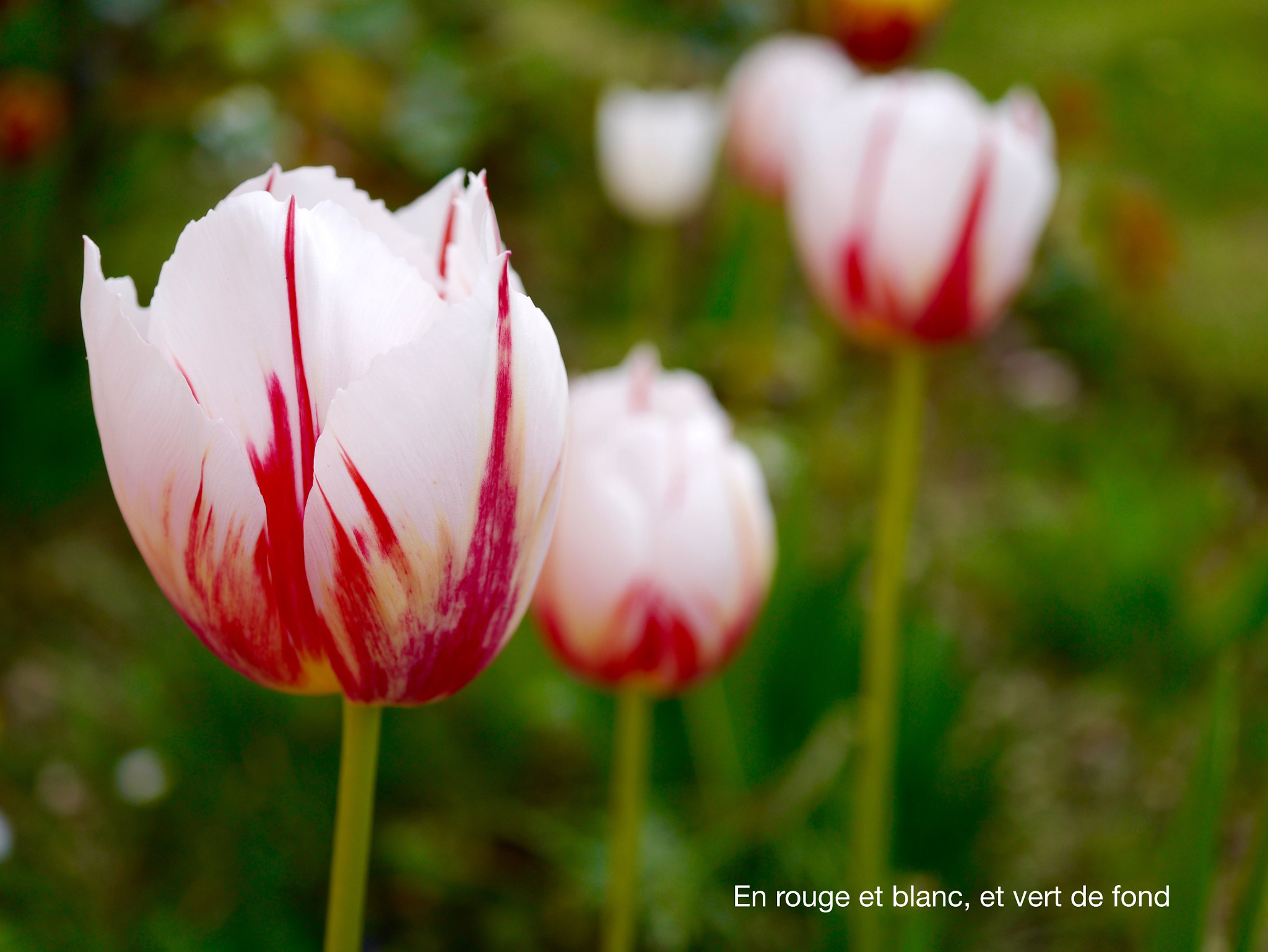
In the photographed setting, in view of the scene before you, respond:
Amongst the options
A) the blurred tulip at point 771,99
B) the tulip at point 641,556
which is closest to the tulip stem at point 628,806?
the tulip at point 641,556

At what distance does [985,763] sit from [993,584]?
1.98ft

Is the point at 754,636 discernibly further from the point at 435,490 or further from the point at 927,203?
the point at 435,490

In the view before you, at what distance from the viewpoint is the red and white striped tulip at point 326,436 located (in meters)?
0.32

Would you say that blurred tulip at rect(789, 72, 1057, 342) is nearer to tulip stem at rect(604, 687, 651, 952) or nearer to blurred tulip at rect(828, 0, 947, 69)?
tulip stem at rect(604, 687, 651, 952)

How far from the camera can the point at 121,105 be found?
1.70 metres

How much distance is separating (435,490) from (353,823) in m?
0.12

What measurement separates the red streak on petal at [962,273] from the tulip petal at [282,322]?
50cm

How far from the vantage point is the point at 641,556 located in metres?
0.61

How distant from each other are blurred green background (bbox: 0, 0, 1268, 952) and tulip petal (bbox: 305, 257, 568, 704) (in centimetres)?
38

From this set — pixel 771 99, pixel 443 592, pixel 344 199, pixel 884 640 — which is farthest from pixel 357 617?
pixel 771 99

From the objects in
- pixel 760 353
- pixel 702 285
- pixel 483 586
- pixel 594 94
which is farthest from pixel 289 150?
pixel 483 586

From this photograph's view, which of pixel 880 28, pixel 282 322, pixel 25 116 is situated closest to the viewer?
pixel 282 322

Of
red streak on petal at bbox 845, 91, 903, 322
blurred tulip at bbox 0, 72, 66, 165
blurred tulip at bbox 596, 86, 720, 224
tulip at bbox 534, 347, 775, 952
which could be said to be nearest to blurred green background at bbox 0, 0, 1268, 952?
blurred tulip at bbox 0, 72, 66, 165

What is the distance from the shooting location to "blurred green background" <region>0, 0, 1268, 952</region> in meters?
1.03
